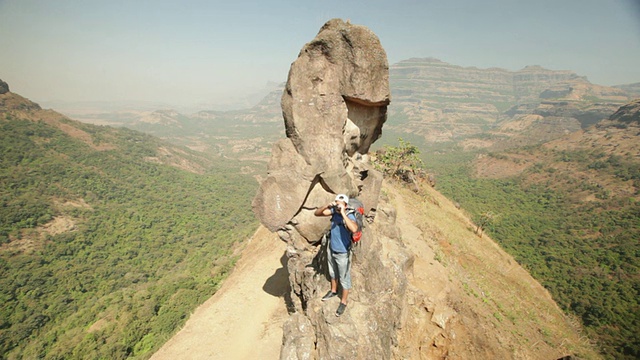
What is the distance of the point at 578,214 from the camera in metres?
44.2

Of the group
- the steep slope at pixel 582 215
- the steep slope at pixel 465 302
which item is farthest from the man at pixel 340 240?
the steep slope at pixel 582 215

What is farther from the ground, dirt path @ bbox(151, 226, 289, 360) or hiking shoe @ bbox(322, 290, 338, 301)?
hiking shoe @ bbox(322, 290, 338, 301)

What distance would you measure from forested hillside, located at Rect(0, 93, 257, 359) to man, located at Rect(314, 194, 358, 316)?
1204 centimetres

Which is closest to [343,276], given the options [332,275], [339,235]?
[332,275]

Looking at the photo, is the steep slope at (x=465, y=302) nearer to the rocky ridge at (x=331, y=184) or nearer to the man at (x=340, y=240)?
the rocky ridge at (x=331, y=184)

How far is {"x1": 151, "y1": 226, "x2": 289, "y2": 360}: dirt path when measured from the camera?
1030 centimetres

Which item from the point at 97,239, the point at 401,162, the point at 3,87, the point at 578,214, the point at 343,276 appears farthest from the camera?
the point at 3,87

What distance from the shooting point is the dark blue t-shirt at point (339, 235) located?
20.9 ft

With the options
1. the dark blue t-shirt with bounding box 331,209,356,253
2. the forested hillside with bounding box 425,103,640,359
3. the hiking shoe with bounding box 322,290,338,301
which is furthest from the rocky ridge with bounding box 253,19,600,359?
the forested hillside with bounding box 425,103,640,359

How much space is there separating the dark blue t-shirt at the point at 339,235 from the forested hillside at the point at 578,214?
91.3 feet

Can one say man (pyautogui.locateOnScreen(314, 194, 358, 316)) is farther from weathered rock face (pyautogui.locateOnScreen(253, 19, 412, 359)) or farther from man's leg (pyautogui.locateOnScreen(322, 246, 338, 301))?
weathered rock face (pyautogui.locateOnScreen(253, 19, 412, 359))

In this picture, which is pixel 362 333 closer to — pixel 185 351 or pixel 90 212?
pixel 185 351

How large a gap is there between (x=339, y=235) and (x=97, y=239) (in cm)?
4708

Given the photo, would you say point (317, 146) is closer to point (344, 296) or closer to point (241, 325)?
point (344, 296)
